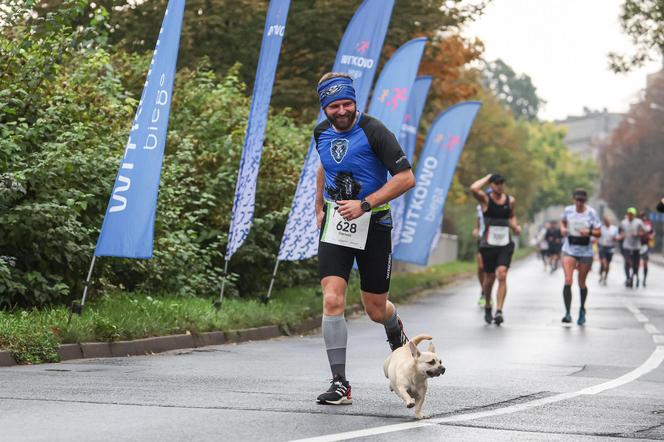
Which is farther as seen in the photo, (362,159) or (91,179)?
(91,179)

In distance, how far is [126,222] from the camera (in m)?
12.5

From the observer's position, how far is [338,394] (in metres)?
8.02

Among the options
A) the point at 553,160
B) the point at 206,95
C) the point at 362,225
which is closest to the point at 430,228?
the point at 206,95

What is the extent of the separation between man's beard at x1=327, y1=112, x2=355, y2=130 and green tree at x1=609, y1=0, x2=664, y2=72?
26.1 meters

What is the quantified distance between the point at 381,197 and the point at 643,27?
27016mm

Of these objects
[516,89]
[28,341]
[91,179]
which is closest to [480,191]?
[91,179]

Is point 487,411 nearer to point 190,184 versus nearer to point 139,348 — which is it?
point 139,348

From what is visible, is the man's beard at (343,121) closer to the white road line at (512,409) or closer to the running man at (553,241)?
the white road line at (512,409)

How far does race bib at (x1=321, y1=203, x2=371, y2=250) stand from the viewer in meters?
8.14

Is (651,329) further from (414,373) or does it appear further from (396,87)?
(414,373)

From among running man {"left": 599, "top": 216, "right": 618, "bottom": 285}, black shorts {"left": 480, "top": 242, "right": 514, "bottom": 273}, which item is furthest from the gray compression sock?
running man {"left": 599, "top": 216, "right": 618, "bottom": 285}

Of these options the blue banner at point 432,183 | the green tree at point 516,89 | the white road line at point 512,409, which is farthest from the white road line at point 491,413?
the green tree at point 516,89

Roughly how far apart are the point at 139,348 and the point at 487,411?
522 centimetres

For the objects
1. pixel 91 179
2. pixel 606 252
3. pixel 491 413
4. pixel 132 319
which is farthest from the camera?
pixel 606 252
